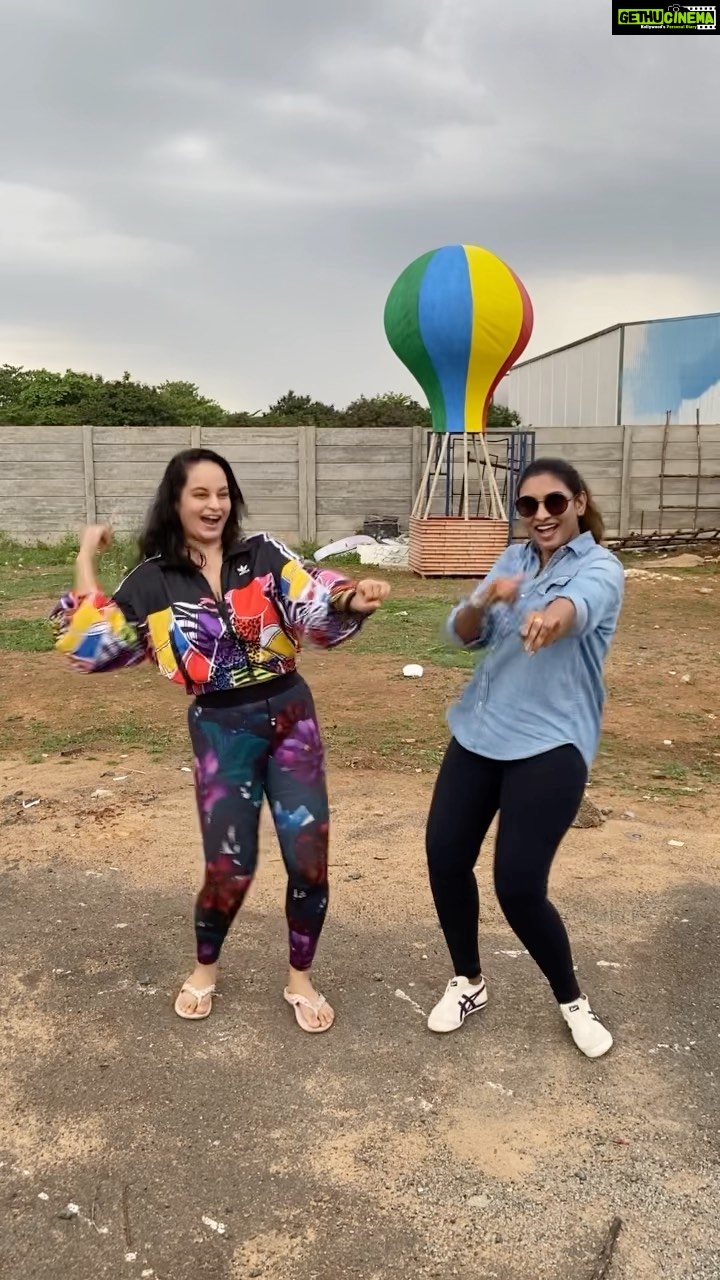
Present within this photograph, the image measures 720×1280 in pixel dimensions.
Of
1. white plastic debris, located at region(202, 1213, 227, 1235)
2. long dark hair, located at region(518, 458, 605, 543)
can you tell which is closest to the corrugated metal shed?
long dark hair, located at region(518, 458, 605, 543)

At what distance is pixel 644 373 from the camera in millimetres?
30609

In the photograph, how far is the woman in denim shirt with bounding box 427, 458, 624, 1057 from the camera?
2.55 metres

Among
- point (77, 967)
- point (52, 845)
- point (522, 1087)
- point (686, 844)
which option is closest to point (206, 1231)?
point (522, 1087)

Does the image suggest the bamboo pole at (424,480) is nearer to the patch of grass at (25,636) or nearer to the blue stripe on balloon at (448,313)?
the blue stripe on balloon at (448,313)

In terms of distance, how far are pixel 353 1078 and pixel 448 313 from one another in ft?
38.5

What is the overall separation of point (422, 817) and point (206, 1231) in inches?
107

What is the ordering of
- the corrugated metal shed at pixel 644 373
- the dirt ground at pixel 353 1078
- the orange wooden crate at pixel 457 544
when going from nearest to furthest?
the dirt ground at pixel 353 1078, the orange wooden crate at pixel 457 544, the corrugated metal shed at pixel 644 373

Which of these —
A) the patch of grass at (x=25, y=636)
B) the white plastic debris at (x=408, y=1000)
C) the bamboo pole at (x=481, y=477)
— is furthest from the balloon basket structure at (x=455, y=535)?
the white plastic debris at (x=408, y=1000)

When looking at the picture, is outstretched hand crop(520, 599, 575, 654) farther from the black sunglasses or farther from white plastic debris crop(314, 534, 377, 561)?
white plastic debris crop(314, 534, 377, 561)

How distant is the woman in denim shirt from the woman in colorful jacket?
1.17 feet

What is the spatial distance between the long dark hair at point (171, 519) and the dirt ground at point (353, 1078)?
4.68 ft

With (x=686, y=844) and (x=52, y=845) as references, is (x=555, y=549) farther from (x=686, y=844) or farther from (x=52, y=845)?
(x=52, y=845)

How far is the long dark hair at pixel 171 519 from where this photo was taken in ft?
9.02

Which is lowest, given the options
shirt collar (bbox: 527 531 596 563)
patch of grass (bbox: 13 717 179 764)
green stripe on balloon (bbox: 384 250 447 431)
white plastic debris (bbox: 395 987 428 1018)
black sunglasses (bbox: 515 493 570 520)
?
patch of grass (bbox: 13 717 179 764)
